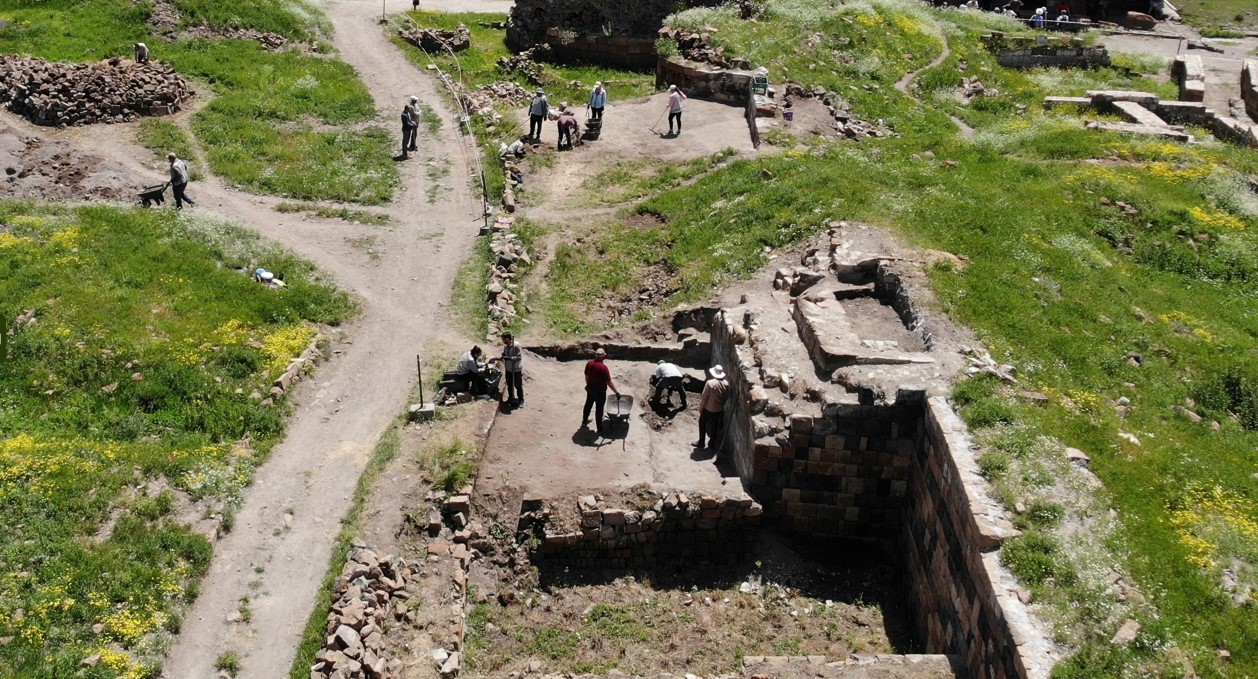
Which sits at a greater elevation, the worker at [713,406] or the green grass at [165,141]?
the green grass at [165,141]

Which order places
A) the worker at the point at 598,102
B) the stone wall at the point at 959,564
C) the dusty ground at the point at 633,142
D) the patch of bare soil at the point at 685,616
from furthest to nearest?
the worker at the point at 598,102
the dusty ground at the point at 633,142
the patch of bare soil at the point at 685,616
the stone wall at the point at 959,564

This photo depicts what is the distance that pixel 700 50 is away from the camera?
38.3m

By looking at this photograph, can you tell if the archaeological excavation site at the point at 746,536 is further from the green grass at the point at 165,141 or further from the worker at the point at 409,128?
the green grass at the point at 165,141

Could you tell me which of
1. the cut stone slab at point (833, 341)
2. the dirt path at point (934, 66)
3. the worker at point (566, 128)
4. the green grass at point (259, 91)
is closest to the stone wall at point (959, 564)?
the cut stone slab at point (833, 341)

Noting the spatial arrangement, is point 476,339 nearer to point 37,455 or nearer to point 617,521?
point 617,521

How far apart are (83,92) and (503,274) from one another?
17320 mm

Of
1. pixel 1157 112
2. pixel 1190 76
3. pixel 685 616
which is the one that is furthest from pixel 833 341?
pixel 1190 76

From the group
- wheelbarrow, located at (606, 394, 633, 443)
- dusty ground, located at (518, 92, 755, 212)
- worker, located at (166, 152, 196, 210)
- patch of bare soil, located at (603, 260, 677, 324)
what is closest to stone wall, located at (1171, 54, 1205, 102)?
dusty ground, located at (518, 92, 755, 212)

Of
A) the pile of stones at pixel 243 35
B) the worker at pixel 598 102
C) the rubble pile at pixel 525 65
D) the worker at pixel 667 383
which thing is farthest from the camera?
the rubble pile at pixel 525 65

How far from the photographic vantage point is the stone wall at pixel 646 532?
16844 mm

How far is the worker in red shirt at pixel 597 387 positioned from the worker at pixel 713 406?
5.87ft

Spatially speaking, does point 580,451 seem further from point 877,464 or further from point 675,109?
point 675,109

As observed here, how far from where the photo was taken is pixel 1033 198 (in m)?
25.8

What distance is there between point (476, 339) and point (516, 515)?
6140mm
